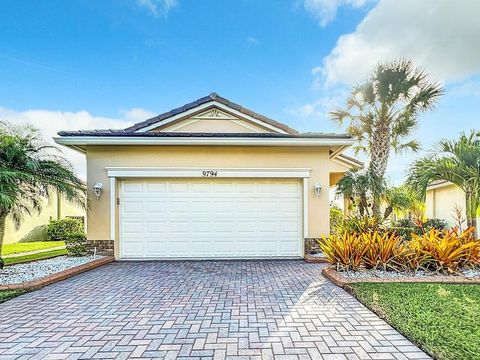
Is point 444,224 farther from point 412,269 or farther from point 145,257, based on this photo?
point 145,257

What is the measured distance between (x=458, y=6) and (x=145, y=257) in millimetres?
13597

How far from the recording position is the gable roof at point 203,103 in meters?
10.7

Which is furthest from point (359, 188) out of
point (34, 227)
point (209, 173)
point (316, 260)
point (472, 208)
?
point (34, 227)

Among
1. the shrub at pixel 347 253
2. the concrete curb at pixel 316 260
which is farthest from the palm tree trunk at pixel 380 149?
the shrub at pixel 347 253

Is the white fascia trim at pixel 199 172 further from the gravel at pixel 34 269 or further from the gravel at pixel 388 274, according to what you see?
the gravel at pixel 388 274

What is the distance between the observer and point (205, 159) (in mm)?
9727

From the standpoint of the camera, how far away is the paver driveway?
347 centimetres

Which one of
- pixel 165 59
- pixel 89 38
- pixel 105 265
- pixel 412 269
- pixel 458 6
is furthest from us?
pixel 165 59

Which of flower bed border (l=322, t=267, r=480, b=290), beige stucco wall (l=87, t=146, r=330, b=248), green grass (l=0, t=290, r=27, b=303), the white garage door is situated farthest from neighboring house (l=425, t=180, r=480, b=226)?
green grass (l=0, t=290, r=27, b=303)

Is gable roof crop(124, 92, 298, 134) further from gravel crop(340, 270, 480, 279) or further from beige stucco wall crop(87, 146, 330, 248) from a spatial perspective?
gravel crop(340, 270, 480, 279)

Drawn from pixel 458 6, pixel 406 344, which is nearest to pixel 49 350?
pixel 406 344

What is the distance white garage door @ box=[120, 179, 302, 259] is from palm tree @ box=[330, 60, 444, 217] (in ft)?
14.0

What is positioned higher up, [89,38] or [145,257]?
[89,38]

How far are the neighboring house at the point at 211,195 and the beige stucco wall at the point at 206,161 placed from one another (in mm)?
34
